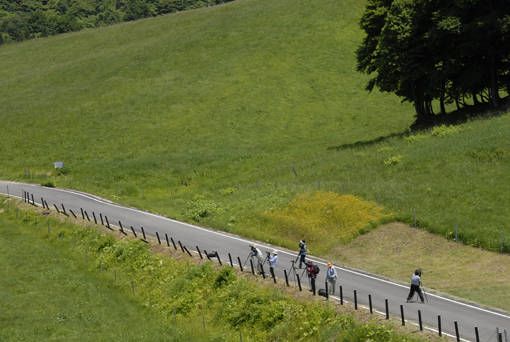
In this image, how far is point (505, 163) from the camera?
111 ft

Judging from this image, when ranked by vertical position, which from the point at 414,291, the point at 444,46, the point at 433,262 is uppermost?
the point at 444,46

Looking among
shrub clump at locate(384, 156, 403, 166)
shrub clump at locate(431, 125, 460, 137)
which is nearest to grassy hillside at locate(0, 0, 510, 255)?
shrub clump at locate(384, 156, 403, 166)

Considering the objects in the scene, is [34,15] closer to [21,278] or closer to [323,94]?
[323,94]

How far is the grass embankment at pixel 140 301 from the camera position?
2175 centimetres

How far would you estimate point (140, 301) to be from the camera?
1098 inches

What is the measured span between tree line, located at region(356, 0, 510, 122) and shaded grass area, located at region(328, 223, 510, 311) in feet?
69.9

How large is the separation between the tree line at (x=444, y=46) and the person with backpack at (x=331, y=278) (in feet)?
95.5

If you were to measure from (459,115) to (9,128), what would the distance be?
6135 centimetres

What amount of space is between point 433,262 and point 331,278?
A: 24.9ft

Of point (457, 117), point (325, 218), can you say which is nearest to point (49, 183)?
point (325, 218)

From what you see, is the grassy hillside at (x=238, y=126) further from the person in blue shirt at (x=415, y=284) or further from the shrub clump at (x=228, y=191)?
the person in blue shirt at (x=415, y=284)

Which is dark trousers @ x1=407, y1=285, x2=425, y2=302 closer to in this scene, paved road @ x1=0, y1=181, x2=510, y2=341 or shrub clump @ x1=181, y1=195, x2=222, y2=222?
paved road @ x1=0, y1=181, x2=510, y2=341

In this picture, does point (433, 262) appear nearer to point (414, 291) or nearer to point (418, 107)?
point (414, 291)

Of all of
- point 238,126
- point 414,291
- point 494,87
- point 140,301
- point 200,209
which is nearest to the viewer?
point 414,291
